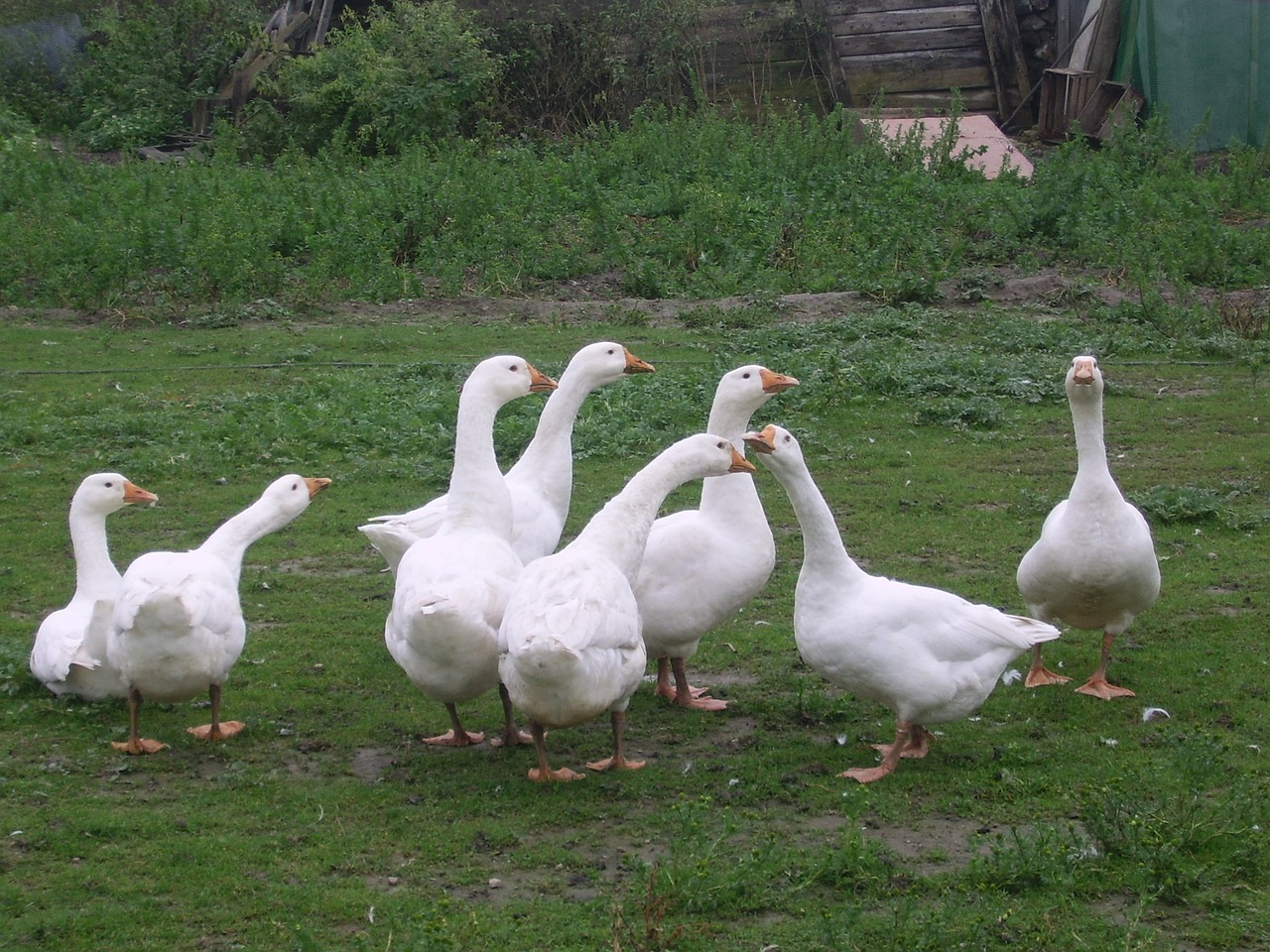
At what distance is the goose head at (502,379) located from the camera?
653cm

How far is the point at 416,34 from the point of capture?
2119 cm

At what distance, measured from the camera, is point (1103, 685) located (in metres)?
6.09

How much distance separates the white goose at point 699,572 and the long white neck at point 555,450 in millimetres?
700

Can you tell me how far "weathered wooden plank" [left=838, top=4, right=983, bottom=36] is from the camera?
871 inches

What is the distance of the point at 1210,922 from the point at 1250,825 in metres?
0.58

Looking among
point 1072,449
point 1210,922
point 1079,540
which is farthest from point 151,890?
point 1072,449

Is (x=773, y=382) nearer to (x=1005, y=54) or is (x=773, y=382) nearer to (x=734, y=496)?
(x=734, y=496)

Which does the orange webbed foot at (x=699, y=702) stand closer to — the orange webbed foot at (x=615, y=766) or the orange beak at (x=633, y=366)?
the orange webbed foot at (x=615, y=766)

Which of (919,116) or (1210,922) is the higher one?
(919,116)

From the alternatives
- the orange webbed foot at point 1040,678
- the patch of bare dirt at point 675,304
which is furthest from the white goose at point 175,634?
the patch of bare dirt at point 675,304

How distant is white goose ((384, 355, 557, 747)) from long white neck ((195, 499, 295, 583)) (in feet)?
2.99

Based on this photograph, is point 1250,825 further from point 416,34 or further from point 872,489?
point 416,34

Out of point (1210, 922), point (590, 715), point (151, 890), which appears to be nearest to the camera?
point (1210, 922)

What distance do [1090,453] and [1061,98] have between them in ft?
53.4
